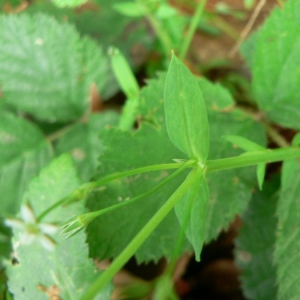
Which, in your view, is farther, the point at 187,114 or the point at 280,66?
the point at 280,66

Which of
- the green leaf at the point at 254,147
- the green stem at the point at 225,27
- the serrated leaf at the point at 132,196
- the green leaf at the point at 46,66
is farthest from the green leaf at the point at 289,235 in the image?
the green stem at the point at 225,27

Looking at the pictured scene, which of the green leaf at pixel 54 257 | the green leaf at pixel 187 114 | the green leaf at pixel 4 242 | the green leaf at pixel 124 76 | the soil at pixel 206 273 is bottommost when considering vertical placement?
the soil at pixel 206 273

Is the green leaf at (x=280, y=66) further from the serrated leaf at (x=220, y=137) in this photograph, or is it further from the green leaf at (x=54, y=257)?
the green leaf at (x=54, y=257)

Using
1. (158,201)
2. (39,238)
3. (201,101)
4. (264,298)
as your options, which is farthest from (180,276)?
(201,101)

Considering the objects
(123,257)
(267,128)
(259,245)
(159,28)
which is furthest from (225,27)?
(123,257)

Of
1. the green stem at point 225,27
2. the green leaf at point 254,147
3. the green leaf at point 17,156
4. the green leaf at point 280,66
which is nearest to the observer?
the green leaf at point 254,147

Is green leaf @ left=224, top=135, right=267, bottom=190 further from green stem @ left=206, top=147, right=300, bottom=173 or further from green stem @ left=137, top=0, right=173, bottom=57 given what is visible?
green stem @ left=137, top=0, right=173, bottom=57

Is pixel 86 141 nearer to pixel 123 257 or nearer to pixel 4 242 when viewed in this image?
pixel 4 242
